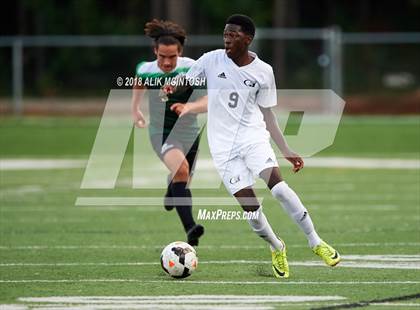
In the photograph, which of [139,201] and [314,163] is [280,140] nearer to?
[139,201]

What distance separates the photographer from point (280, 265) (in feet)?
30.7

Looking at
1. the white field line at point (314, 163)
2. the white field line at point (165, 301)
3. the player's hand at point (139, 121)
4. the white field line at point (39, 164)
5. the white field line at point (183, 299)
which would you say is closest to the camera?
the white field line at point (165, 301)

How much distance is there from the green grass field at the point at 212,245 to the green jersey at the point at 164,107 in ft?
3.63

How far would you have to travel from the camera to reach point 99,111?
111 feet

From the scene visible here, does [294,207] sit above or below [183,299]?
above

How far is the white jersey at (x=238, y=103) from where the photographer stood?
31.1 ft

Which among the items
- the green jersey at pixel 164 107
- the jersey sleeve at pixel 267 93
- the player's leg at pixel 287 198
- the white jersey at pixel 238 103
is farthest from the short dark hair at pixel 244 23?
the green jersey at pixel 164 107

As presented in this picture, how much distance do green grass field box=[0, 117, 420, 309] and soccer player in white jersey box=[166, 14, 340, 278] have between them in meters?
0.35

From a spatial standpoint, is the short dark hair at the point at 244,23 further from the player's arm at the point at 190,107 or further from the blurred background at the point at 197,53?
the blurred background at the point at 197,53

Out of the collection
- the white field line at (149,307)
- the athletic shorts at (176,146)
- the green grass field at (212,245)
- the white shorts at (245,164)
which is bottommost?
the green grass field at (212,245)

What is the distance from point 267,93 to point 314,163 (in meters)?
12.4

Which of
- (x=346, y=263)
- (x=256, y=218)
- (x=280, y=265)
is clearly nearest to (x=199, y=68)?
(x=256, y=218)

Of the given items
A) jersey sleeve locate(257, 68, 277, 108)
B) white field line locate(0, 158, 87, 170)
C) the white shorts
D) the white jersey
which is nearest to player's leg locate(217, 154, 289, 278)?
the white shorts

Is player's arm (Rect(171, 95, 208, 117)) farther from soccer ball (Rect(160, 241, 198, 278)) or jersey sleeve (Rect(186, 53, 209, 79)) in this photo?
soccer ball (Rect(160, 241, 198, 278))
